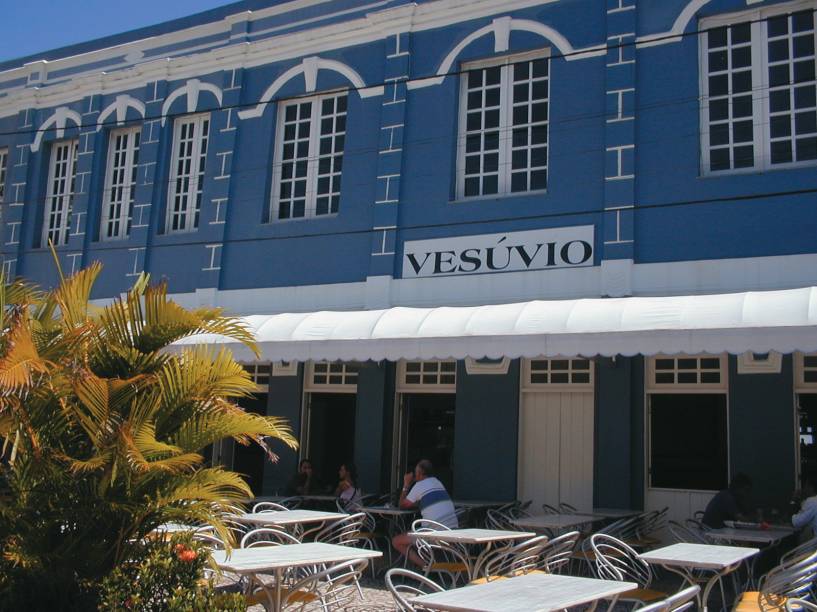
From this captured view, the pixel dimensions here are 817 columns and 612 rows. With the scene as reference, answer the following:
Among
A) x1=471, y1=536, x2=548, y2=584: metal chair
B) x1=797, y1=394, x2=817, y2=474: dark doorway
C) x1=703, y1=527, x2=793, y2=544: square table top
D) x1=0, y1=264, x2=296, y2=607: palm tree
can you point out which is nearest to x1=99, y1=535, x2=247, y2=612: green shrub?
x1=0, y1=264, x2=296, y2=607: palm tree

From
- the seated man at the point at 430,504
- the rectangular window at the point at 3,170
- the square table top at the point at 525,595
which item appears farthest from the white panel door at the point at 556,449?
the rectangular window at the point at 3,170

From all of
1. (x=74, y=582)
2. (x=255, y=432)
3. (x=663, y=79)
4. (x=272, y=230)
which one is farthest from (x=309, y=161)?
(x=74, y=582)

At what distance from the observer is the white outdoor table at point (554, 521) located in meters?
9.04

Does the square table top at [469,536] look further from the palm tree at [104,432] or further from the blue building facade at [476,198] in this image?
the blue building facade at [476,198]

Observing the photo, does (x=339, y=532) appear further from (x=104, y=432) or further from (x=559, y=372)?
(x=559, y=372)

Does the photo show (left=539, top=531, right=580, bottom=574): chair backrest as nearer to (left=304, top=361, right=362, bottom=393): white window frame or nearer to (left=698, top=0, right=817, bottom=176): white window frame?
(left=698, top=0, right=817, bottom=176): white window frame

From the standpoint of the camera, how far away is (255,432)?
6.39 meters

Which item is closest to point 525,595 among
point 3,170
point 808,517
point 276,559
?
point 276,559

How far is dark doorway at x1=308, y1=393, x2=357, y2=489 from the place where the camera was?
1348 centimetres

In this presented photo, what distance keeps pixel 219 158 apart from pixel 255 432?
9.23m

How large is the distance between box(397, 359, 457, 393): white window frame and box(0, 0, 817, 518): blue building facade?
0.04m

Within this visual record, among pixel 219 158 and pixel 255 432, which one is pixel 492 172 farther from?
pixel 255 432

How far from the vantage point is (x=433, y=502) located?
9.48 meters

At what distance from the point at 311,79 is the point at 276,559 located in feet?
31.5
